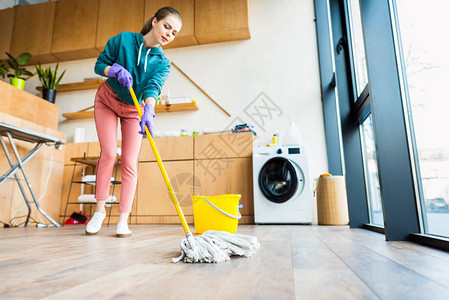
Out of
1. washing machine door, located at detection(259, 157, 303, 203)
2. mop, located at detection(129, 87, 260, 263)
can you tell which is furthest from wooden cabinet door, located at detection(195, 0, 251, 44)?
mop, located at detection(129, 87, 260, 263)

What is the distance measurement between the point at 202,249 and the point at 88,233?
1180 mm

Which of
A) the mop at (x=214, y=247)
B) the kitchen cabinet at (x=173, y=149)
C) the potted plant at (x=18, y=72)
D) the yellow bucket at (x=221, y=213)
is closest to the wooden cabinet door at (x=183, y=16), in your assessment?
the kitchen cabinet at (x=173, y=149)

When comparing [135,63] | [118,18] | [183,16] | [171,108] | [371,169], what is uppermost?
[118,18]

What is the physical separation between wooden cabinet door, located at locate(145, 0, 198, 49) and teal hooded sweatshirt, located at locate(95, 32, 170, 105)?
2258mm

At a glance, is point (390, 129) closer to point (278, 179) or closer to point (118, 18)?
point (278, 179)

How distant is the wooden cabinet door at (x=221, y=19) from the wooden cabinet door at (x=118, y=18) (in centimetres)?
84

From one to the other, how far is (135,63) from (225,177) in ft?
5.64

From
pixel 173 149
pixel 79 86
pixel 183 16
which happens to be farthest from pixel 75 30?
pixel 173 149

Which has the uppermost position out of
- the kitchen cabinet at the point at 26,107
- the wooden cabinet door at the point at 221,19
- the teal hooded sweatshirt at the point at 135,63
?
the wooden cabinet door at the point at 221,19

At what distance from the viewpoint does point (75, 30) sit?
167 inches

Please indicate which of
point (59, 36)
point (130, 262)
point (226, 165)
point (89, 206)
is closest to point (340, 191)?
point (226, 165)

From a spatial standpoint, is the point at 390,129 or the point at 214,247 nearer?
the point at 214,247

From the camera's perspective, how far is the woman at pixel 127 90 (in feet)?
5.37

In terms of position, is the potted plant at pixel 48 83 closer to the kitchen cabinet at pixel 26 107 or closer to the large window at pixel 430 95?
the kitchen cabinet at pixel 26 107
